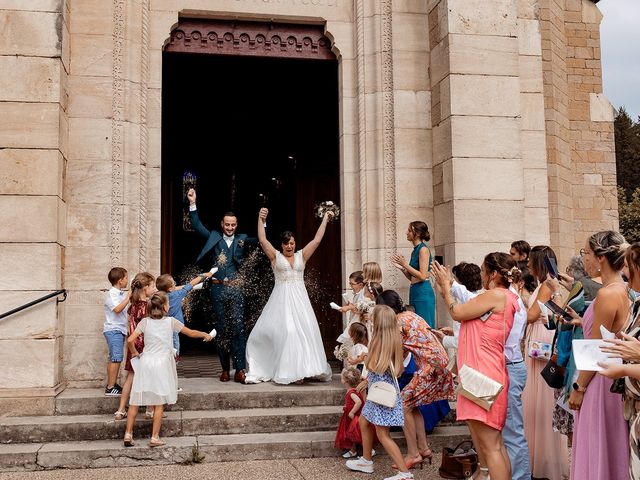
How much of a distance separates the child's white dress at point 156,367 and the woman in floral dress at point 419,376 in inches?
84.7

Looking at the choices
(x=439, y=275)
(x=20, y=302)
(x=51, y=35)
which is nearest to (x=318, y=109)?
(x=51, y=35)

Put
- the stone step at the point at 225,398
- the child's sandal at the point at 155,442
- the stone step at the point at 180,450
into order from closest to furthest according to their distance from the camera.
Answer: the stone step at the point at 180,450 → the child's sandal at the point at 155,442 → the stone step at the point at 225,398

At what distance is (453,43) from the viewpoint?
7969 millimetres

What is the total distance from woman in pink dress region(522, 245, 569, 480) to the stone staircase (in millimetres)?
1081

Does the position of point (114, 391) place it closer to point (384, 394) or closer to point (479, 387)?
point (384, 394)

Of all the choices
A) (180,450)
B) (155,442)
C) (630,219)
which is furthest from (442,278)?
(630,219)

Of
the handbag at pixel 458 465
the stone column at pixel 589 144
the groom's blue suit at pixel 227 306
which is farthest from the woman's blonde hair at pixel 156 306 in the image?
the stone column at pixel 589 144

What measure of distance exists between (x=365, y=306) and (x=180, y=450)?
7.27 feet

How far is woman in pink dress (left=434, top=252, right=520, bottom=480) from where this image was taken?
14.4 ft

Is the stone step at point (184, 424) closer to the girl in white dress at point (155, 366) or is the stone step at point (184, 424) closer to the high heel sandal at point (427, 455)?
the girl in white dress at point (155, 366)

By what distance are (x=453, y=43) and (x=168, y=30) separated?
3665mm

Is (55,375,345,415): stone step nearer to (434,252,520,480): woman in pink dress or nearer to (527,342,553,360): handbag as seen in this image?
(527,342,553,360): handbag

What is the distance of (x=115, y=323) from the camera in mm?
6906

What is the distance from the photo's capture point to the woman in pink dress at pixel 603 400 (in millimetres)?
3613
